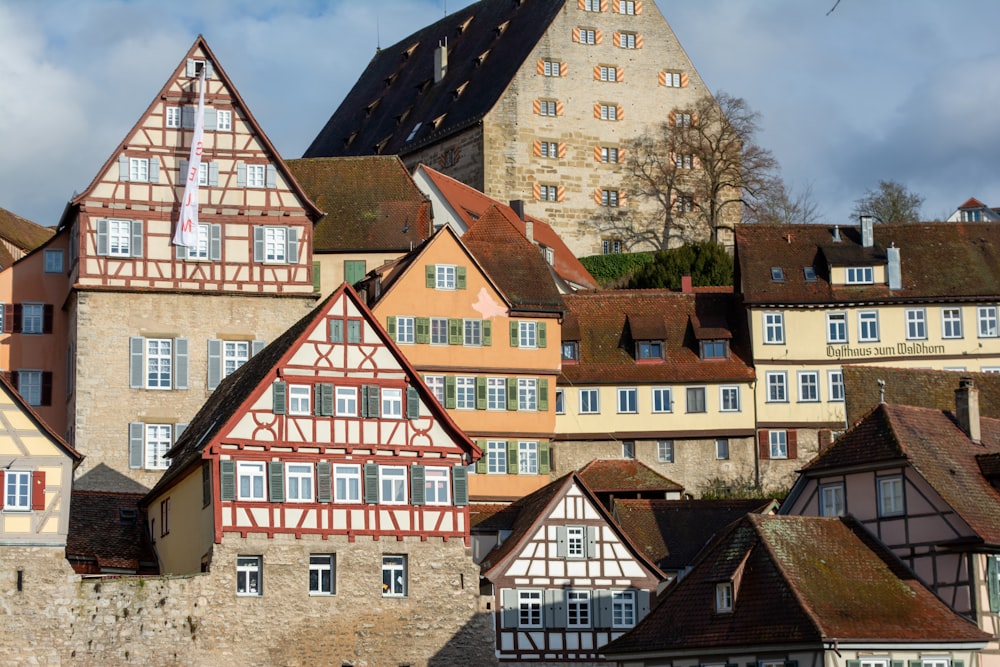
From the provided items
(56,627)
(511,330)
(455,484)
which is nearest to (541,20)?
(511,330)

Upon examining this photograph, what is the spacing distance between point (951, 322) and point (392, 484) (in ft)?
86.3

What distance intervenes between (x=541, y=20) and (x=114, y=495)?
44587mm

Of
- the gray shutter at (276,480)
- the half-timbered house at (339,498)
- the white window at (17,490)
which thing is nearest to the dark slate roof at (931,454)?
the half-timbered house at (339,498)

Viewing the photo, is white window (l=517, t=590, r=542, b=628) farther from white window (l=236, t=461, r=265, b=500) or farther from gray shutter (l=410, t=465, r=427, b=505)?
white window (l=236, t=461, r=265, b=500)

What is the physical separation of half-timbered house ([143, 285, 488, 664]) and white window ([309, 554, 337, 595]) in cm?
3

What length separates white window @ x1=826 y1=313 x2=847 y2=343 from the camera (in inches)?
2798

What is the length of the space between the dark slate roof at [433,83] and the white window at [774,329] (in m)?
26.3

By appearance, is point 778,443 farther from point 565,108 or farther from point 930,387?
point 565,108

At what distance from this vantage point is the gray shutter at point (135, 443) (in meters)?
61.5

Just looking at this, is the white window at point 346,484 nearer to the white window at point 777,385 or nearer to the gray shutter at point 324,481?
the gray shutter at point 324,481

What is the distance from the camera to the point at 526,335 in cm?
6694

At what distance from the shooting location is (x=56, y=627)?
156 feet

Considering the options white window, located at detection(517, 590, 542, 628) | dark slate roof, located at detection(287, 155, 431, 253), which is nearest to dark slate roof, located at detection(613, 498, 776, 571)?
white window, located at detection(517, 590, 542, 628)

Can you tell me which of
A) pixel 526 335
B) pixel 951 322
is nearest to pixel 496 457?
pixel 526 335
